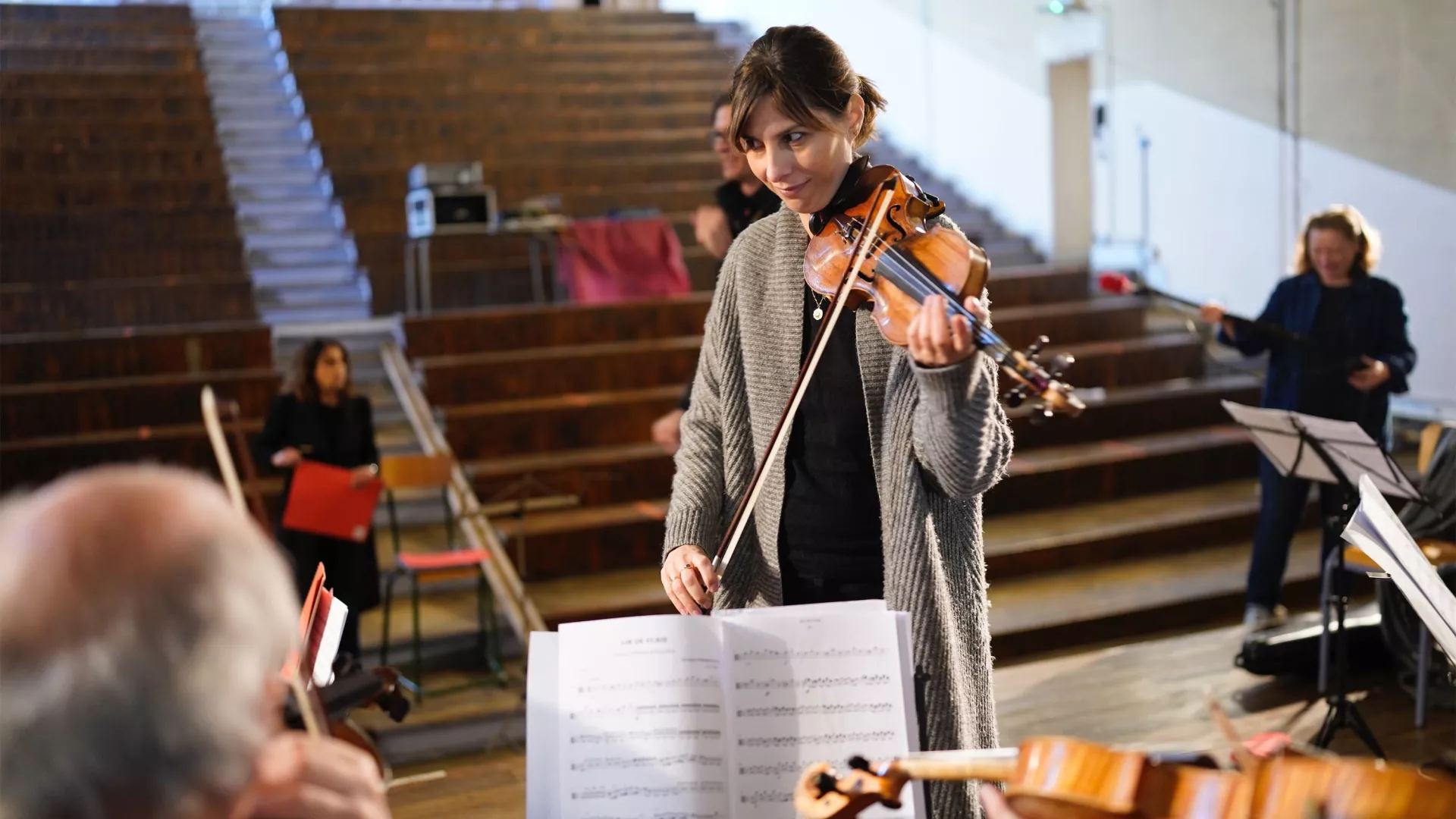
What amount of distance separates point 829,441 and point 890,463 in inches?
3.9

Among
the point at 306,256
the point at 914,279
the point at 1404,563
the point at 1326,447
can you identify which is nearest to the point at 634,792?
the point at 914,279

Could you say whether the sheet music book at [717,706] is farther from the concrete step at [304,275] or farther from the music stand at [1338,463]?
the concrete step at [304,275]

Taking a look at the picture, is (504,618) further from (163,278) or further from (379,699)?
(163,278)

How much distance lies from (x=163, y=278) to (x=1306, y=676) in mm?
5236

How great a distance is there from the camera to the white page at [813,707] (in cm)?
130

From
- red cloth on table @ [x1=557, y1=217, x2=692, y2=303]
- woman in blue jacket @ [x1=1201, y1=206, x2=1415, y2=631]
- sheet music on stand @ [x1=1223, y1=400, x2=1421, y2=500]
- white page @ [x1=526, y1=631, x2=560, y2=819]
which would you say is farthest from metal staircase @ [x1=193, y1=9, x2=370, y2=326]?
white page @ [x1=526, y1=631, x2=560, y2=819]

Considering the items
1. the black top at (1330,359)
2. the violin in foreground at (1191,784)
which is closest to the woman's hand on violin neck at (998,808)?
the violin in foreground at (1191,784)

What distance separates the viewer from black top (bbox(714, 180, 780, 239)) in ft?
10.5

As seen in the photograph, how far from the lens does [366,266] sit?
23.0 feet

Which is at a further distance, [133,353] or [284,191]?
[284,191]

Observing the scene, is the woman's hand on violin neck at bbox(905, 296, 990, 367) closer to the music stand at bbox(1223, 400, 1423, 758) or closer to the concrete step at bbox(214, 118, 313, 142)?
the music stand at bbox(1223, 400, 1423, 758)

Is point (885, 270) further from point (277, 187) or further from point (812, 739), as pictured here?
point (277, 187)

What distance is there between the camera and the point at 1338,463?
142 inches

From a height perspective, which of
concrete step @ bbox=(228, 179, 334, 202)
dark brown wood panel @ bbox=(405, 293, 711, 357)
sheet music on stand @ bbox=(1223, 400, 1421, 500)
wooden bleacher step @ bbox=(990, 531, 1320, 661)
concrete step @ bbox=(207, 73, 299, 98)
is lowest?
wooden bleacher step @ bbox=(990, 531, 1320, 661)
